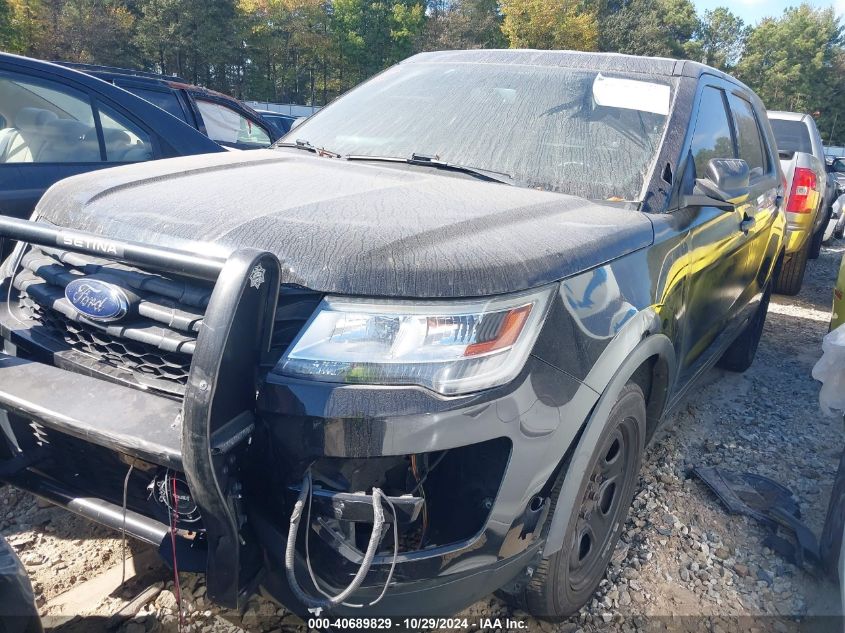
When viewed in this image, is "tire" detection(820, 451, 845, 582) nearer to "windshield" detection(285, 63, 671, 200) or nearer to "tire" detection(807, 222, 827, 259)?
"windshield" detection(285, 63, 671, 200)

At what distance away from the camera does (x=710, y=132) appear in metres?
2.95

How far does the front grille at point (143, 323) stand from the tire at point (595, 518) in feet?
2.94

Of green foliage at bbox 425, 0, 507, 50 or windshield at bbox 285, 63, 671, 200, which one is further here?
green foliage at bbox 425, 0, 507, 50

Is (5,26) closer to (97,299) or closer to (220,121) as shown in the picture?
(220,121)

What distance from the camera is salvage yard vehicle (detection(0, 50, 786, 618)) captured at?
147 cm

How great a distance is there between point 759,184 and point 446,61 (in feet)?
5.65

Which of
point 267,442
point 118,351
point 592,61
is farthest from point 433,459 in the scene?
point 592,61

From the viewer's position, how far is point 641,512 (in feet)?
9.57

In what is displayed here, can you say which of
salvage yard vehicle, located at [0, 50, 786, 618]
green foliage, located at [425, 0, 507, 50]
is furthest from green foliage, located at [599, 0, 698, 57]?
salvage yard vehicle, located at [0, 50, 786, 618]

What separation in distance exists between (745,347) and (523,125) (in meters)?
2.86

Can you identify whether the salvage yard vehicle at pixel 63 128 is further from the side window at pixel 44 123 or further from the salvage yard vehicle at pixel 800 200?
the salvage yard vehicle at pixel 800 200

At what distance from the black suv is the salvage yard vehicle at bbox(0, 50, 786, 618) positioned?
4.08 meters

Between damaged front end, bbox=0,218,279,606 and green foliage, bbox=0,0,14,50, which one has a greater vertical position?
green foliage, bbox=0,0,14,50

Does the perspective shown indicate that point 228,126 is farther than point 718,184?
Yes
